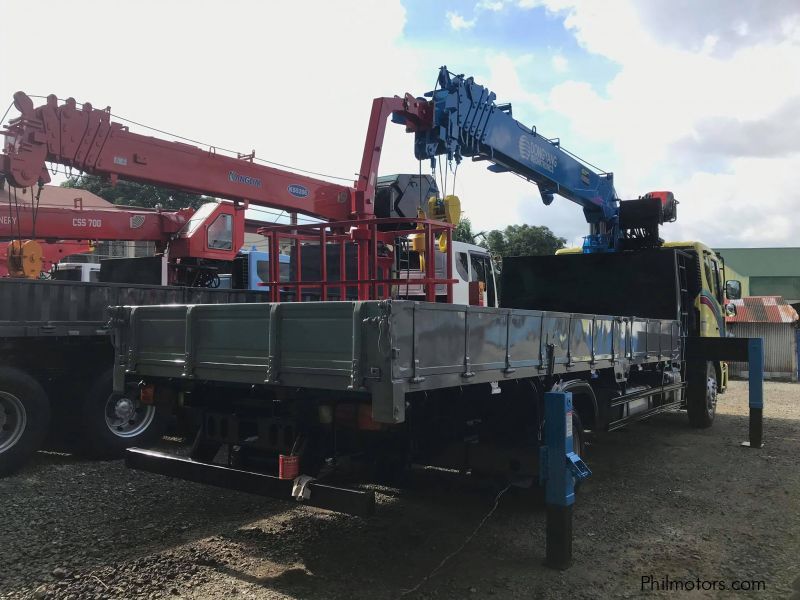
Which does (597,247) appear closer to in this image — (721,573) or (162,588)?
(721,573)

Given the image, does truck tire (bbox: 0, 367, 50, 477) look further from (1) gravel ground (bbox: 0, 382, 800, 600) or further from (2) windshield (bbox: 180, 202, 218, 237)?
(2) windshield (bbox: 180, 202, 218, 237)

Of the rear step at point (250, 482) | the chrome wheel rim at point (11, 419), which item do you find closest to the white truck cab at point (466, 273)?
the rear step at point (250, 482)

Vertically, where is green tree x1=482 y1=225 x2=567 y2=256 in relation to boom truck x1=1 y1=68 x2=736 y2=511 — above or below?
above

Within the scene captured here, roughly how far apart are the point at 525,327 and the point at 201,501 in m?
3.32

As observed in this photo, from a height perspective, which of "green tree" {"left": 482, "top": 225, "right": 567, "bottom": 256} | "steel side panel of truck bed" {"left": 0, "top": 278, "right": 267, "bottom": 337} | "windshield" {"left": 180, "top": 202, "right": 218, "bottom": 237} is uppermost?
"green tree" {"left": 482, "top": 225, "right": 567, "bottom": 256}

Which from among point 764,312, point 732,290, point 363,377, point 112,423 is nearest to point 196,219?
point 112,423

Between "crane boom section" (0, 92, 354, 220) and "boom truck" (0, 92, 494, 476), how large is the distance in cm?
1

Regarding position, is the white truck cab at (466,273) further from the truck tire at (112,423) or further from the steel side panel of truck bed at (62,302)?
the truck tire at (112,423)

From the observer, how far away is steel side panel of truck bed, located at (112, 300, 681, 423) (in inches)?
131

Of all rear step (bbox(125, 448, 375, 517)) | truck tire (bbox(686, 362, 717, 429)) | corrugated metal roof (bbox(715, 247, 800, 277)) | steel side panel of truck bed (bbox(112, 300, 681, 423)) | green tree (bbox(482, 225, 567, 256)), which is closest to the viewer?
steel side panel of truck bed (bbox(112, 300, 681, 423))

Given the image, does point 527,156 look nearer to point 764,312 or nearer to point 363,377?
point 363,377

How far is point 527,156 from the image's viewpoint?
8750mm

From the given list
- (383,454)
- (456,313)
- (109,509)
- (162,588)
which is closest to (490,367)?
(456,313)

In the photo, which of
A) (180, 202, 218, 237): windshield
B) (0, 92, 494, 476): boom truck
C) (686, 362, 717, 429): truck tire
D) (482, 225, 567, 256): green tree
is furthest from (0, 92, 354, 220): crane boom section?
(482, 225, 567, 256): green tree
